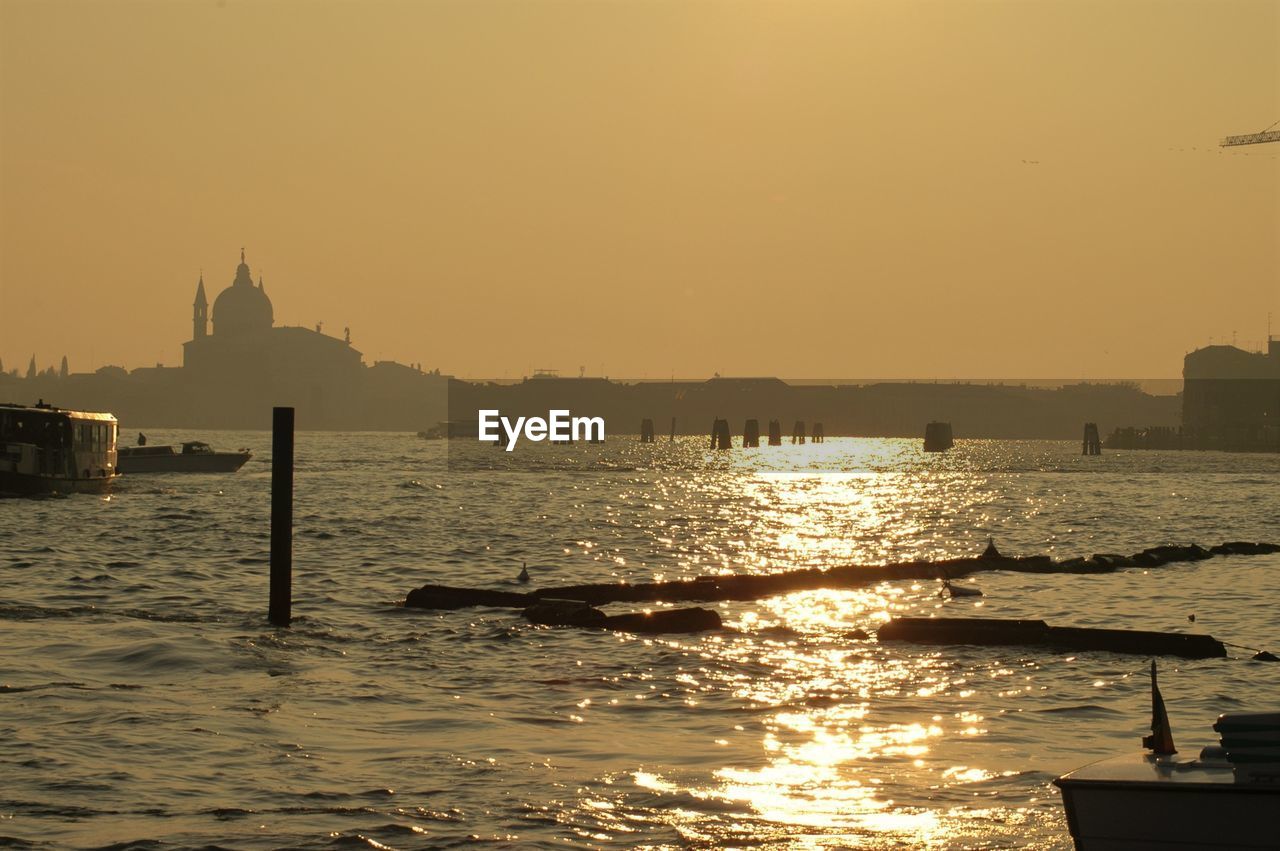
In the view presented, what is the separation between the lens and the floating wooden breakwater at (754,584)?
3028 centimetres

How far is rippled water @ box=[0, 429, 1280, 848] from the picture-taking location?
13945mm

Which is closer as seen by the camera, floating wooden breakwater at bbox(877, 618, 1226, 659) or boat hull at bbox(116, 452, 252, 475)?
floating wooden breakwater at bbox(877, 618, 1226, 659)

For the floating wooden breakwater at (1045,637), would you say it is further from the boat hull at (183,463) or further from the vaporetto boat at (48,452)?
the boat hull at (183,463)

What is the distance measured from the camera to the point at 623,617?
2736 cm

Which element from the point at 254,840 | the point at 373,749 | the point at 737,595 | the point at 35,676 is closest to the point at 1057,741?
the point at 373,749

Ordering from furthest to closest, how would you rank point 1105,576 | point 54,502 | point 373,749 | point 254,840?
1. point 54,502
2. point 1105,576
3. point 373,749
4. point 254,840

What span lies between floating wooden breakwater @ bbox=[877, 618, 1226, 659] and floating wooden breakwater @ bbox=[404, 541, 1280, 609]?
22.1ft

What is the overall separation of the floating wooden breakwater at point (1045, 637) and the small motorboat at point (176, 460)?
84.5m

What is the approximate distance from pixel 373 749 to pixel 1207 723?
31.7ft

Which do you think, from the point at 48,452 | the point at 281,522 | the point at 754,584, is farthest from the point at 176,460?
the point at 281,522

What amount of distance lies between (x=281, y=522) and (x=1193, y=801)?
1984 centimetres

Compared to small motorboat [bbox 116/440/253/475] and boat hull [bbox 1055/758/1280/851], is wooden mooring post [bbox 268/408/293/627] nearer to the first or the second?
boat hull [bbox 1055/758/1280/851]

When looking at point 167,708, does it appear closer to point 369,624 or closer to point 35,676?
point 35,676

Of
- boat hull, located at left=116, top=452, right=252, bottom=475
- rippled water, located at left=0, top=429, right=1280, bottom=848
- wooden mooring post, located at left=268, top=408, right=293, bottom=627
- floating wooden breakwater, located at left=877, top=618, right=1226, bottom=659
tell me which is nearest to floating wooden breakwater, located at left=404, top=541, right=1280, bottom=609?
rippled water, located at left=0, top=429, right=1280, bottom=848
